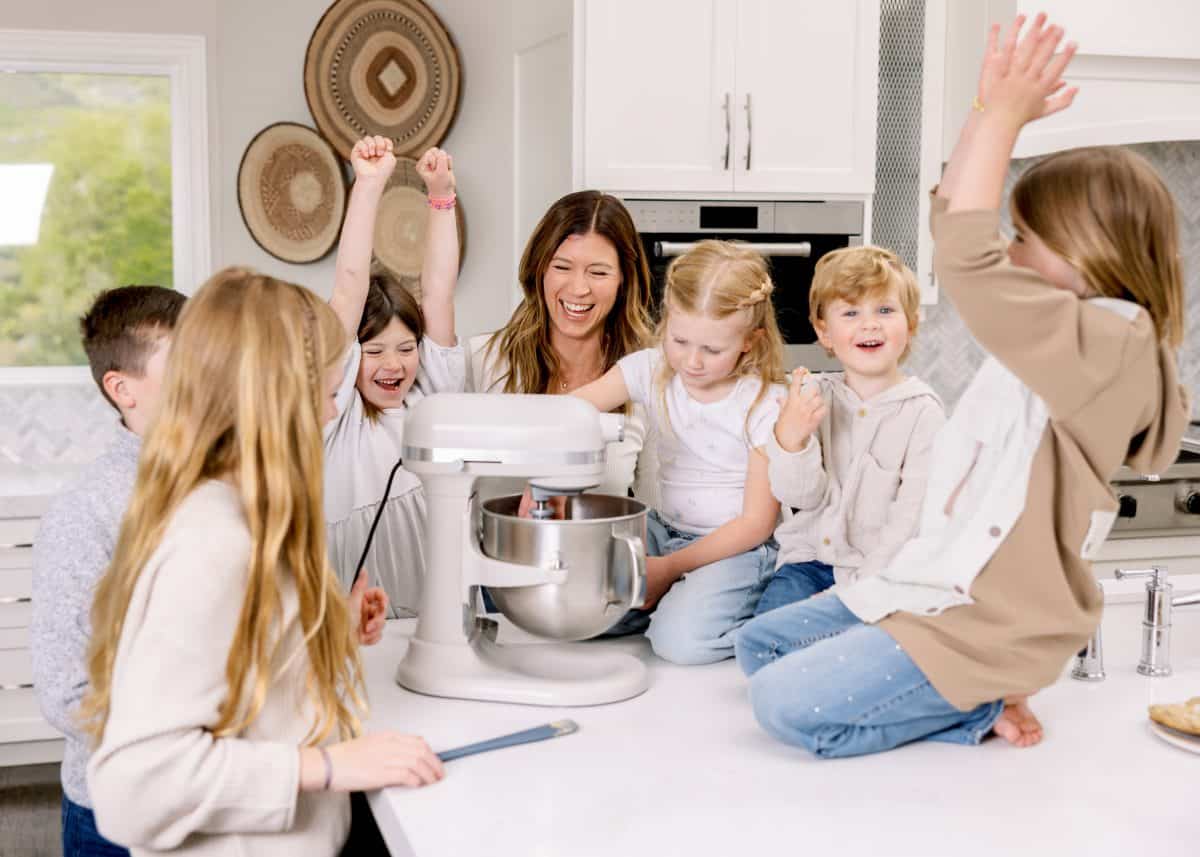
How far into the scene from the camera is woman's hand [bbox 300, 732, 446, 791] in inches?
49.8

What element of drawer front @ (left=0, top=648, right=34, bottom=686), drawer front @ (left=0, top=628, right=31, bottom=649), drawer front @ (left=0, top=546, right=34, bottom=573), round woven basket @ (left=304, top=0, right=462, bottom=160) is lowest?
drawer front @ (left=0, top=648, right=34, bottom=686)

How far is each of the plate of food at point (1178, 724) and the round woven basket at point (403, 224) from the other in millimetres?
2839

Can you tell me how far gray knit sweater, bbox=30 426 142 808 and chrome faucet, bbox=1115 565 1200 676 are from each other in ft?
4.32

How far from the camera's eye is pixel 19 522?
10.4 feet

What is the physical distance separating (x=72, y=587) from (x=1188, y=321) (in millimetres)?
3317

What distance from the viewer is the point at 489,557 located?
1.60 metres

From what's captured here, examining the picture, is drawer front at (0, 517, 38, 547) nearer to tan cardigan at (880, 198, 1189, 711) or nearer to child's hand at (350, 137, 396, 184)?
child's hand at (350, 137, 396, 184)

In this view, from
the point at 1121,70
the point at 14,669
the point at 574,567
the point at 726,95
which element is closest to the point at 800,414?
the point at 574,567

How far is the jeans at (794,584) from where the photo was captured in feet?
6.29

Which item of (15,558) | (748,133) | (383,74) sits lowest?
(15,558)

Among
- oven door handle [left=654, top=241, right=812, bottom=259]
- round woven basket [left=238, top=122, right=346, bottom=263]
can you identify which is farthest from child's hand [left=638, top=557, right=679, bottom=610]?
round woven basket [left=238, top=122, right=346, bottom=263]

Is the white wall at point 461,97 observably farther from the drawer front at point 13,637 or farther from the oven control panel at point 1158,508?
the oven control panel at point 1158,508

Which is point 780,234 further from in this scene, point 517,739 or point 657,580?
point 517,739

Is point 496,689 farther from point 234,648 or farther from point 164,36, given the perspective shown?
point 164,36
